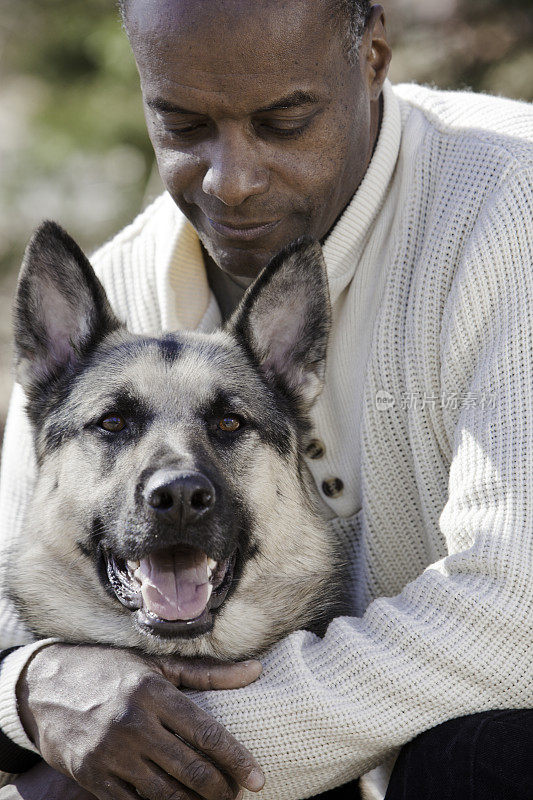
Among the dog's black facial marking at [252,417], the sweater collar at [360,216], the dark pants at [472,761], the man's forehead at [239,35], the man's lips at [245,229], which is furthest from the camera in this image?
the sweater collar at [360,216]

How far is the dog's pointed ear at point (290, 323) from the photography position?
2.86 meters

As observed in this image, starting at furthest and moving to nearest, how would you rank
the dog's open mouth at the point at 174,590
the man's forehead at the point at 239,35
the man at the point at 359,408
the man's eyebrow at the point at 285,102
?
the man's eyebrow at the point at 285,102 < the man's forehead at the point at 239,35 < the dog's open mouth at the point at 174,590 < the man at the point at 359,408

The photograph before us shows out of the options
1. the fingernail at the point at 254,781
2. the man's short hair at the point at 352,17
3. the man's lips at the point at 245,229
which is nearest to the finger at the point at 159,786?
the fingernail at the point at 254,781

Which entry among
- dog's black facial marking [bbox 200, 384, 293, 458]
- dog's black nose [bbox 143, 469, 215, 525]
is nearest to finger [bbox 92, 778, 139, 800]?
dog's black nose [bbox 143, 469, 215, 525]

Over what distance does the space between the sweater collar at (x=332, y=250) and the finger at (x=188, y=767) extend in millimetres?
1541

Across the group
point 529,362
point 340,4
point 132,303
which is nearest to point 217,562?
point 529,362

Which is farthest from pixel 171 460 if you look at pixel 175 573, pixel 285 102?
pixel 285 102

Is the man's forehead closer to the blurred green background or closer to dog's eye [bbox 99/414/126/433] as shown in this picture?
dog's eye [bbox 99/414/126/433]

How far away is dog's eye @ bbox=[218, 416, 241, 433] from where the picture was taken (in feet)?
9.18

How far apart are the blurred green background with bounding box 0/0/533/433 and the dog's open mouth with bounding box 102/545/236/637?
4071mm

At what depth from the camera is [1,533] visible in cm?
328

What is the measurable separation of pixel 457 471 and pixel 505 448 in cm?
16

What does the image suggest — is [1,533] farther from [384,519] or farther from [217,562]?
[384,519]

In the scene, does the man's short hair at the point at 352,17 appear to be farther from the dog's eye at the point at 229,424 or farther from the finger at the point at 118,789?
the finger at the point at 118,789
